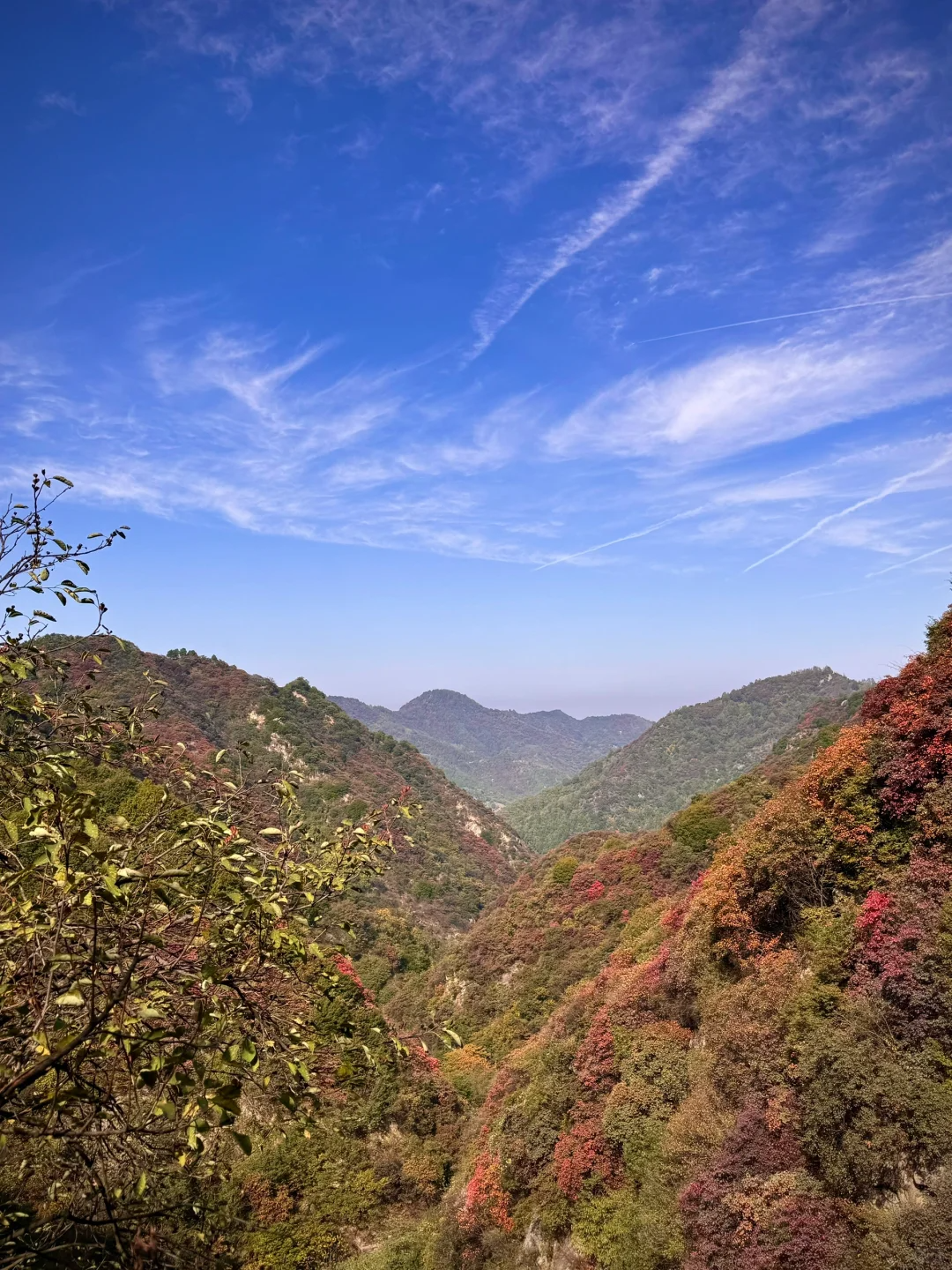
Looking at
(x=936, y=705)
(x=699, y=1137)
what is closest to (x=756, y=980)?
(x=699, y=1137)

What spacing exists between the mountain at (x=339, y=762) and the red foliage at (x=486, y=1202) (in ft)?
147

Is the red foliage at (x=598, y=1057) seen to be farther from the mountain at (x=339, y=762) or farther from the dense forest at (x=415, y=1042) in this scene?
the mountain at (x=339, y=762)

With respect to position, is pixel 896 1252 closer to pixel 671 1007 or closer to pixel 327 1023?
pixel 671 1007

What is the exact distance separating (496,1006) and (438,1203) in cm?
1926

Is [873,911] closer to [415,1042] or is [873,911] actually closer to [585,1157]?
[585,1157]

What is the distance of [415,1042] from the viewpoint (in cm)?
530

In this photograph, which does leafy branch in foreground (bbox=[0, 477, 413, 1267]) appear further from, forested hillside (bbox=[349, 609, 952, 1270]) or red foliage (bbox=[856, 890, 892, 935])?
red foliage (bbox=[856, 890, 892, 935])

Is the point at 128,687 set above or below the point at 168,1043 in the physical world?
above

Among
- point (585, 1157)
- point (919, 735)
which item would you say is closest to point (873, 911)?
point (919, 735)

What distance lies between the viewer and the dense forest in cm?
341

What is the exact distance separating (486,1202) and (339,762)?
8877 centimetres

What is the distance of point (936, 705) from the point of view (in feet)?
57.2

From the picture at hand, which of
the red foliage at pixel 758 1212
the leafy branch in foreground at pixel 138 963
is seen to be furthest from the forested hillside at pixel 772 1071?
the leafy branch in foreground at pixel 138 963

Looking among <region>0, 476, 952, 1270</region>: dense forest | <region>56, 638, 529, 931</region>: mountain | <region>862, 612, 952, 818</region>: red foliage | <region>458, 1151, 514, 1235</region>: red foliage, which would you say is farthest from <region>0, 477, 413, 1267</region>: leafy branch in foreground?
<region>56, 638, 529, 931</region>: mountain
